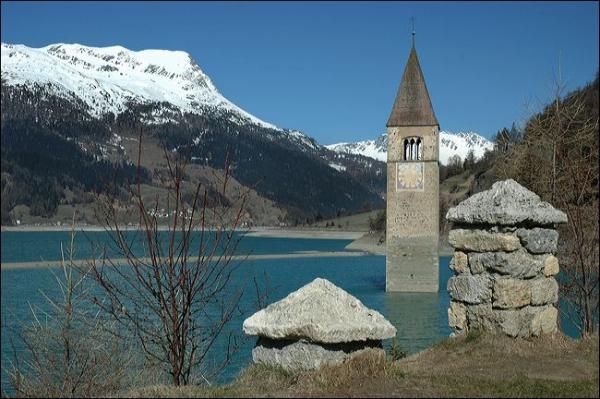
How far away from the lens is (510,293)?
795 cm

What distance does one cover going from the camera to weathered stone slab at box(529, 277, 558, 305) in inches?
318

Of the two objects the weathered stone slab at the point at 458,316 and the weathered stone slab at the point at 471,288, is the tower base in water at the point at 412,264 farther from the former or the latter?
the weathered stone slab at the point at 471,288

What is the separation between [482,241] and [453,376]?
235 cm

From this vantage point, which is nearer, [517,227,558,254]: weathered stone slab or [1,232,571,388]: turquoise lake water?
[517,227,558,254]: weathered stone slab

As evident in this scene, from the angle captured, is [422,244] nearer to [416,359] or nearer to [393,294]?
[393,294]

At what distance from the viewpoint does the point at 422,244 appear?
39062mm

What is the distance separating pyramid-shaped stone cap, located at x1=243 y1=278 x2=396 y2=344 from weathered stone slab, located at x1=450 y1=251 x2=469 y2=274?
1.70 m

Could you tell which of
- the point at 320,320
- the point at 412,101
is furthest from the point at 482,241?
the point at 412,101

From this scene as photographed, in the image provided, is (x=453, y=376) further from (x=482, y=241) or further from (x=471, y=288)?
(x=482, y=241)

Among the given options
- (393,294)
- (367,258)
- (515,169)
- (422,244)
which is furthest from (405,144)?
(367,258)

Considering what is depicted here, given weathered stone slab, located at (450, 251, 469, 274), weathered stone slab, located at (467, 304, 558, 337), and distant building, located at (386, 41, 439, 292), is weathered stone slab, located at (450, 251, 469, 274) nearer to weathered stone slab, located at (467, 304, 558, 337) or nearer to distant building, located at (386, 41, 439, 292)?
weathered stone slab, located at (467, 304, 558, 337)

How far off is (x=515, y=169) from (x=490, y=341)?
22.6 feet

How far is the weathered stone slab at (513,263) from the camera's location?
26.1ft

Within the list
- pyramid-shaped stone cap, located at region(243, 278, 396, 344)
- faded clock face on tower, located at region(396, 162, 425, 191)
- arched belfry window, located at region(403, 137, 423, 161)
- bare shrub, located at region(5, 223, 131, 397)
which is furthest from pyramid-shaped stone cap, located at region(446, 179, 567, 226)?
arched belfry window, located at region(403, 137, 423, 161)
